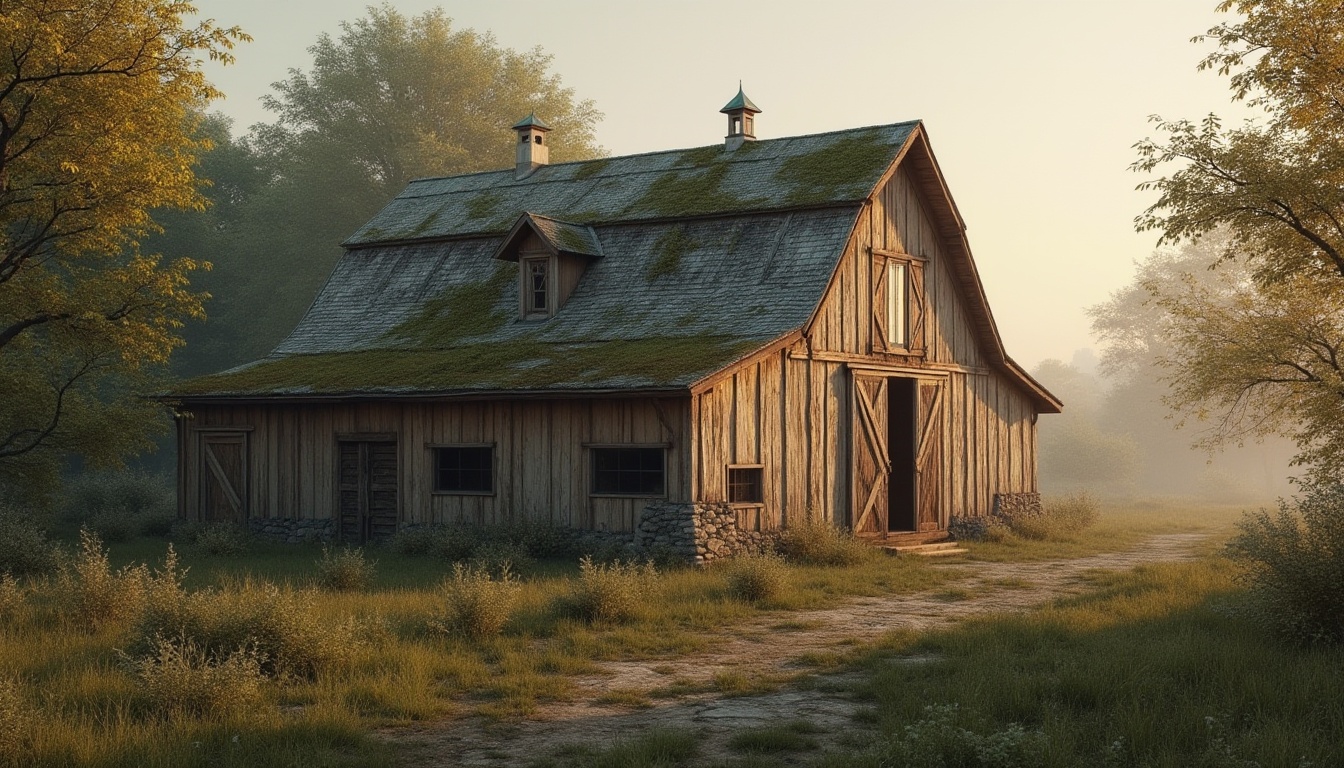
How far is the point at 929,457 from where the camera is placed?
1059 inches

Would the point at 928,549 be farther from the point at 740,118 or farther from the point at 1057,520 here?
the point at 740,118

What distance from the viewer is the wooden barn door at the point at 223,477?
26.8 metres

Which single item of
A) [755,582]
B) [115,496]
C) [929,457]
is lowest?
[755,582]

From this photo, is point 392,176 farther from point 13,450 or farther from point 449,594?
point 449,594

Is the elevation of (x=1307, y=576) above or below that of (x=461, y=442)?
below

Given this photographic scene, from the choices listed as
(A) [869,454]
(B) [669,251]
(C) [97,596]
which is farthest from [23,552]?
(A) [869,454]

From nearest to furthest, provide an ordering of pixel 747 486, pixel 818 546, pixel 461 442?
pixel 818 546 < pixel 747 486 < pixel 461 442

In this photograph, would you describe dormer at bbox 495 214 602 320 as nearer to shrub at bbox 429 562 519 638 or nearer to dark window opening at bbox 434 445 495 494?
dark window opening at bbox 434 445 495 494

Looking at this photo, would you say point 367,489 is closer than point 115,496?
Yes

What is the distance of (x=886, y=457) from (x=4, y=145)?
1689 cm

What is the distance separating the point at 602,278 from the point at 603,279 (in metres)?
Result: 0.06

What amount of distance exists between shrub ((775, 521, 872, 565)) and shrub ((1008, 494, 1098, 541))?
24.7 ft

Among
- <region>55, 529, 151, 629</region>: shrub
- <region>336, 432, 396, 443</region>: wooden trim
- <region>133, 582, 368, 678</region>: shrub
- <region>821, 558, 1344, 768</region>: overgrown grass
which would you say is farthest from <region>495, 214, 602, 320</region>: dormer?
<region>133, 582, 368, 678</region>: shrub

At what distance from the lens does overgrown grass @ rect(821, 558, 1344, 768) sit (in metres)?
8.76
